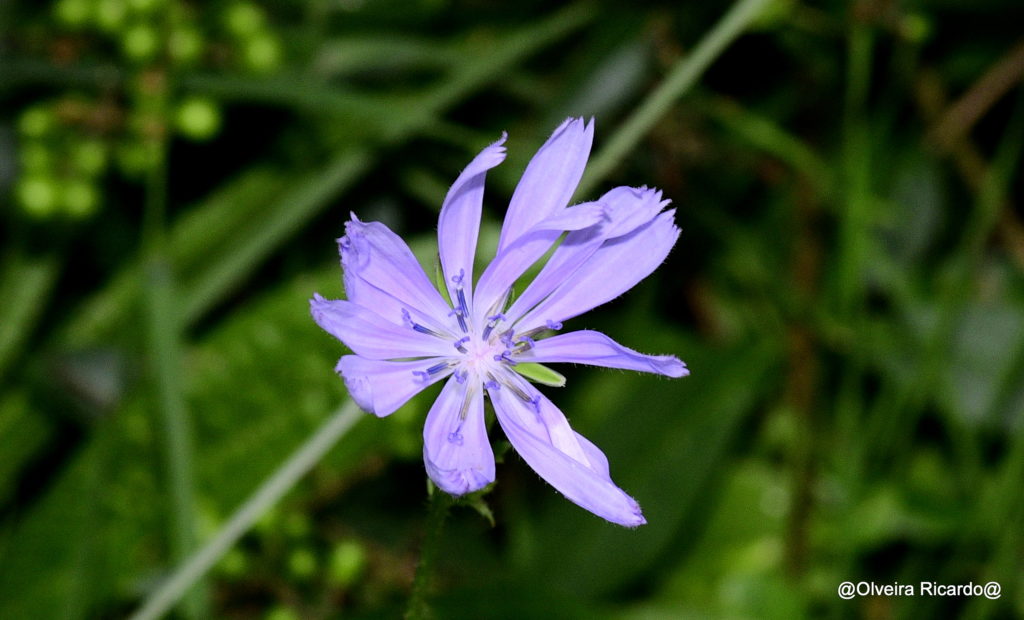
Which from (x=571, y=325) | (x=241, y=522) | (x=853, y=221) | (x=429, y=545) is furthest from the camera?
(x=571, y=325)

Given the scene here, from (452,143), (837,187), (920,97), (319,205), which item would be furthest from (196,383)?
(920,97)

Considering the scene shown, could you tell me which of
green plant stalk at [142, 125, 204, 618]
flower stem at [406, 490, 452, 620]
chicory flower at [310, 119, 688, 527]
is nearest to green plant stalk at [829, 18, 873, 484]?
chicory flower at [310, 119, 688, 527]

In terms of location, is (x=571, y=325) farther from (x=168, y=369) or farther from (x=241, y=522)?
(x=241, y=522)

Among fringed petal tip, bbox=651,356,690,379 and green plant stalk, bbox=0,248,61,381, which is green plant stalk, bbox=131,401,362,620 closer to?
fringed petal tip, bbox=651,356,690,379

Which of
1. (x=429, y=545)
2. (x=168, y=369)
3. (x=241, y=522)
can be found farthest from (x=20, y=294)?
(x=429, y=545)

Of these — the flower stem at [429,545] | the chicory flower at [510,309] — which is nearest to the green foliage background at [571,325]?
the chicory flower at [510,309]

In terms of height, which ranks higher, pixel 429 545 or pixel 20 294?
pixel 20 294

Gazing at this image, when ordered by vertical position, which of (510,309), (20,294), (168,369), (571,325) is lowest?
(510,309)

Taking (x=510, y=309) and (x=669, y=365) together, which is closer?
(x=669, y=365)
